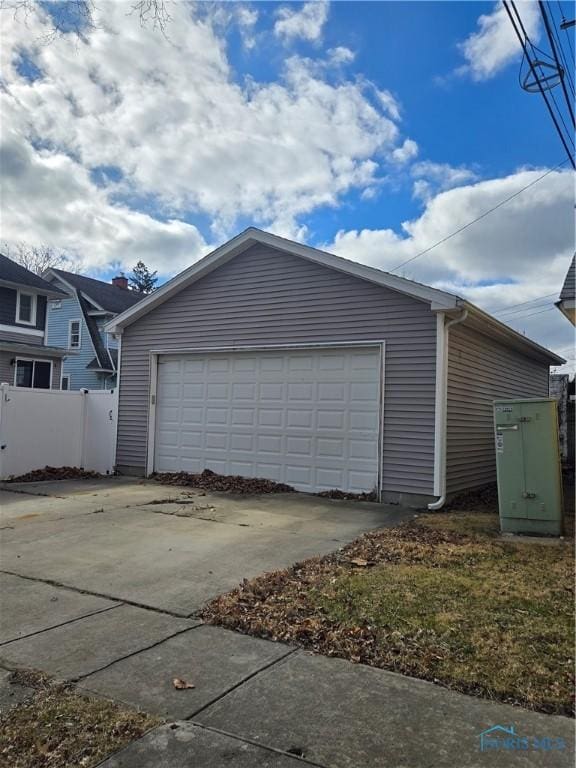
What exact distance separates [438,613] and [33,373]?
777 inches

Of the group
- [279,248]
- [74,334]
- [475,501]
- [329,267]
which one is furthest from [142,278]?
[475,501]

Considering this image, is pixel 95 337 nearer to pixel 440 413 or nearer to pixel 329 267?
pixel 329 267

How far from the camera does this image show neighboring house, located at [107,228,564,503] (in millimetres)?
8703

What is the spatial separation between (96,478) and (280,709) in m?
9.58

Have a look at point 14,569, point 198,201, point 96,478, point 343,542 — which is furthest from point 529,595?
point 198,201

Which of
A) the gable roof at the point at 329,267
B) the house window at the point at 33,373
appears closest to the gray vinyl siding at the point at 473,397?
the gable roof at the point at 329,267

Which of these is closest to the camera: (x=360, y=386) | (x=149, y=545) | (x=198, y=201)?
(x=149, y=545)

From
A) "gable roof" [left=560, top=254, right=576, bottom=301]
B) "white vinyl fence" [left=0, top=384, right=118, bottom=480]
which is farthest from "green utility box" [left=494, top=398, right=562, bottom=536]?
"white vinyl fence" [left=0, top=384, right=118, bottom=480]

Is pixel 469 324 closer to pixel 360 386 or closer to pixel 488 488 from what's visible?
pixel 360 386

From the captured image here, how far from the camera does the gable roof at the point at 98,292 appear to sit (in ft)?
82.3

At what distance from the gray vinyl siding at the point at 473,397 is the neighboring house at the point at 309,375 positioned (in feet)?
0.13

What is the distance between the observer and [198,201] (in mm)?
12938

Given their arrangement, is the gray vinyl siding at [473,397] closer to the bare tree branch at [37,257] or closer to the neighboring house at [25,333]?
the neighboring house at [25,333]

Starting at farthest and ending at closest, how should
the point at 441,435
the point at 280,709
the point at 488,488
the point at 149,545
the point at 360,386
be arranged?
the point at 488,488, the point at 360,386, the point at 441,435, the point at 149,545, the point at 280,709
